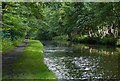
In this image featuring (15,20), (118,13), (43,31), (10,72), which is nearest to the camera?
(10,72)

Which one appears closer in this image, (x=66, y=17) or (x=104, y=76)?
(x=104, y=76)

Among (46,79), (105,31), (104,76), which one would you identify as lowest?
(105,31)

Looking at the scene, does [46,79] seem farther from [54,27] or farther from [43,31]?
[43,31]

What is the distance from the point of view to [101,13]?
1321 inches

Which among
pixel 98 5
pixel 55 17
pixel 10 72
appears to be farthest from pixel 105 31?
pixel 10 72

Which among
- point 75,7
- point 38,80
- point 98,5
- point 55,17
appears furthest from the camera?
point 55,17

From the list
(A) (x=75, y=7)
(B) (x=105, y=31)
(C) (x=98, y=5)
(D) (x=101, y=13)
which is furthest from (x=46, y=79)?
(A) (x=75, y=7)

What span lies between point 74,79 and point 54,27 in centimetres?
6608

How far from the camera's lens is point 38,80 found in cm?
930

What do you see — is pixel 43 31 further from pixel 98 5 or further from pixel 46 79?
pixel 46 79

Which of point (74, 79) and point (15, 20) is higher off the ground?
point (15, 20)

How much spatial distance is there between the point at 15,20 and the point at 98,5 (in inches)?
794

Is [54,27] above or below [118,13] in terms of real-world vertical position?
below

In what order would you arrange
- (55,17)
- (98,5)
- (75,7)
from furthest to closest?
(55,17) → (75,7) → (98,5)
